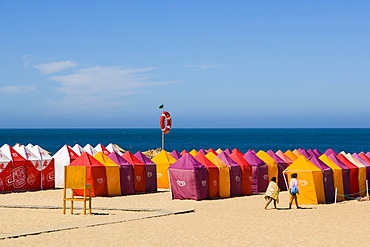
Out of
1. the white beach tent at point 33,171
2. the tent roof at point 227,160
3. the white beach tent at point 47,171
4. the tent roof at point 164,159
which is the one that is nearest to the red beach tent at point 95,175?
the white beach tent at point 33,171

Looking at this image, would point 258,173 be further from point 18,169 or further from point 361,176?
point 18,169

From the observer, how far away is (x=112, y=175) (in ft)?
85.4

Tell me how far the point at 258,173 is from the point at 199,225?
11289 millimetres

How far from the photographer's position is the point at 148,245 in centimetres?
1355

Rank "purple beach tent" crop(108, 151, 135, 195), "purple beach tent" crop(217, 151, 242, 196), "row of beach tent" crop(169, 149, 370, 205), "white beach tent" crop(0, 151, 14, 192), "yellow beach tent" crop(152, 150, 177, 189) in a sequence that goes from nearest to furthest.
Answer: "row of beach tent" crop(169, 149, 370, 205), "purple beach tent" crop(217, 151, 242, 196), "purple beach tent" crop(108, 151, 135, 195), "white beach tent" crop(0, 151, 14, 192), "yellow beach tent" crop(152, 150, 177, 189)

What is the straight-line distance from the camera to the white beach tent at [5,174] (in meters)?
27.3

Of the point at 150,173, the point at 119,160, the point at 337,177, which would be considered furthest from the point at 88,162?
the point at 337,177

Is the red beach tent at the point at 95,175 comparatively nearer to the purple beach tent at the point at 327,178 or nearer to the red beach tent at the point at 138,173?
the red beach tent at the point at 138,173

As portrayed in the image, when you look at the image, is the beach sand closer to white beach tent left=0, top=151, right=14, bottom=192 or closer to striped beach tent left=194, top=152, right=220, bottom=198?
striped beach tent left=194, top=152, right=220, bottom=198

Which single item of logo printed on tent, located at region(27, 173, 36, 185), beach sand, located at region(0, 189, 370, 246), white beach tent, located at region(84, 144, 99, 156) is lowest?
beach sand, located at region(0, 189, 370, 246)

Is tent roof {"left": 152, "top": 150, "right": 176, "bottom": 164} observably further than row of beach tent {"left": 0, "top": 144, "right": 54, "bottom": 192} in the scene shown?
Yes

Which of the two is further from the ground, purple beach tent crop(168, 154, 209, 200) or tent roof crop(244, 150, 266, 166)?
tent roof crop(244, 150, 266, 166)

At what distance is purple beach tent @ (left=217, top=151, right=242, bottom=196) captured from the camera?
2623cm

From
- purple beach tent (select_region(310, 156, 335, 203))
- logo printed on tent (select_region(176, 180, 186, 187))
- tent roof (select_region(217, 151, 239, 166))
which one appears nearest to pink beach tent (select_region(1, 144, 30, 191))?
logo printed on tent (select_region(176, 180, 186, 187))
